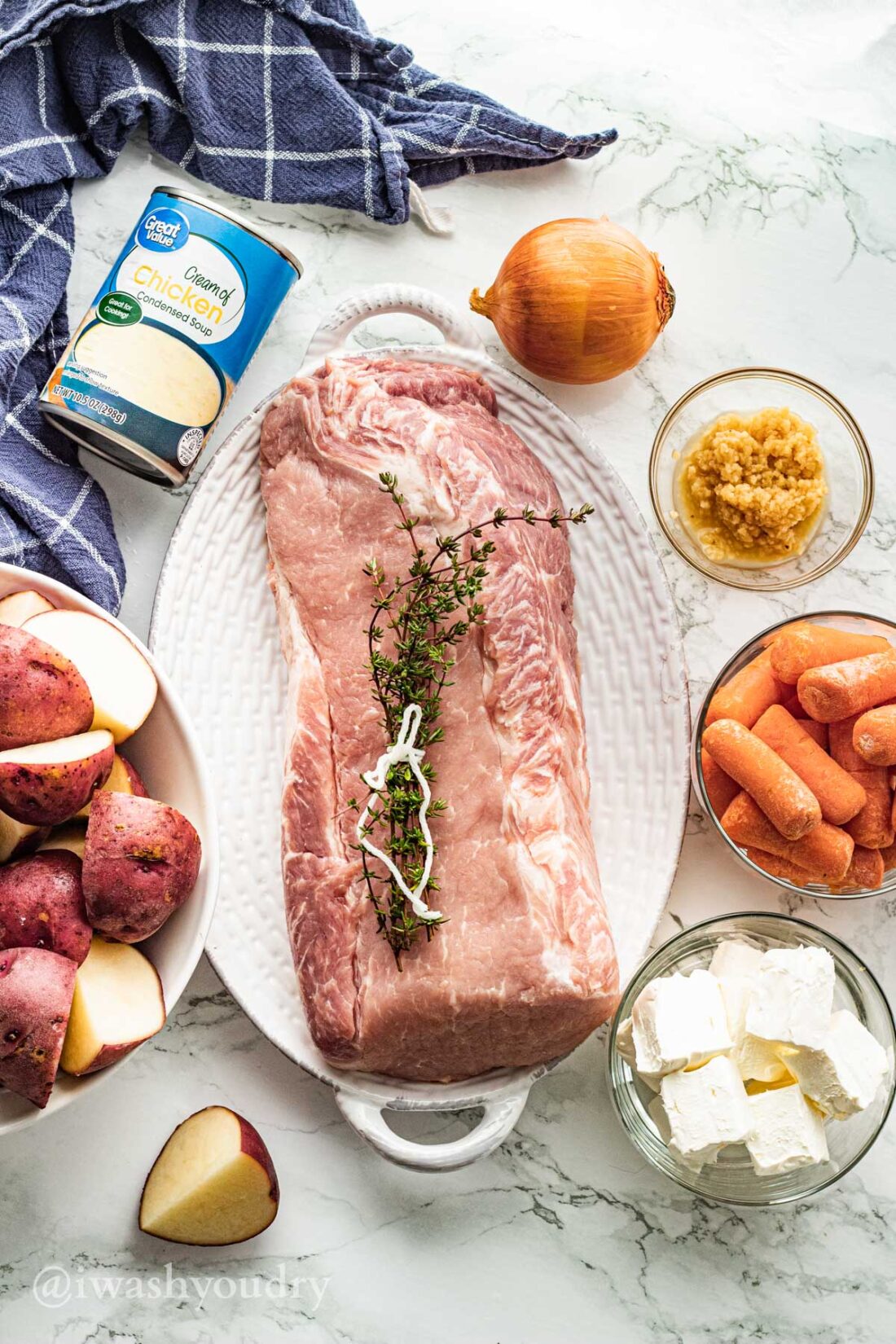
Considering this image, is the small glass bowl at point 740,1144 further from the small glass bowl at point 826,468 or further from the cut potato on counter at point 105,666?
the cut potato on counter at point 105,666

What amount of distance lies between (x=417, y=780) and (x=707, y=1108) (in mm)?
699

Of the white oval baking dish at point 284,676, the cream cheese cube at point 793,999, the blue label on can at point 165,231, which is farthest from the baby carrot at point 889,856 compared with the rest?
the blue label on can at point 165,231

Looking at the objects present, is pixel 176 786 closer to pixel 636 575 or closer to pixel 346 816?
pixel 346 816

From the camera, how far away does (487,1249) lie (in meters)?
1.93

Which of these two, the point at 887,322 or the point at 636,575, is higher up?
the point at 887,322

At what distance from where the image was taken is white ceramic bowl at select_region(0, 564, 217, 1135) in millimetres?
1479

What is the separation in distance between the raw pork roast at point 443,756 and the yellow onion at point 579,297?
0.17m

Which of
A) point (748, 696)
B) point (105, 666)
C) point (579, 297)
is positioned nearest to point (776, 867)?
point (748, 696)

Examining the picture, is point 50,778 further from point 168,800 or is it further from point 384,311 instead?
point 384,311

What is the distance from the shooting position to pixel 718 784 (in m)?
1.89

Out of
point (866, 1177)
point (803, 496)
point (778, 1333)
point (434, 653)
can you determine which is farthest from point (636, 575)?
point (778, 1333)

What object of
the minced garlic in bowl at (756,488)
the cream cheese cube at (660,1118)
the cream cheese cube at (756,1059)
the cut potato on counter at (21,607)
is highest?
the minced garlic in bowl at (756,488)

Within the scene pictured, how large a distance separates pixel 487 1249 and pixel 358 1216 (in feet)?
0.79

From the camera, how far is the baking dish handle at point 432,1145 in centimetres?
177
